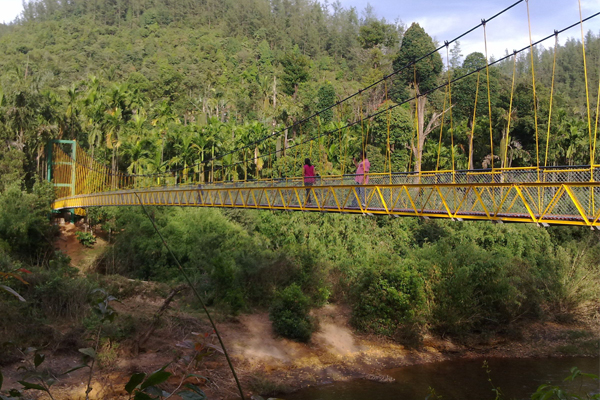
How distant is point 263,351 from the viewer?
1116cm

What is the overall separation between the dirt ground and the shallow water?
13.4 inches

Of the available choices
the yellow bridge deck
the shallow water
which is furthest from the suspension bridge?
the shallow water

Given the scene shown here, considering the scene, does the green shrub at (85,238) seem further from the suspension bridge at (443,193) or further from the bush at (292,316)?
the bush at (292,316)

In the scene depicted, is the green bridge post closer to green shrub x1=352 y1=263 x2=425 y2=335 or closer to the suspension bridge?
the suspension bridge

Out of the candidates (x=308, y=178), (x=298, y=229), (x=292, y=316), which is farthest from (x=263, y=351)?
(x=298, y=229)

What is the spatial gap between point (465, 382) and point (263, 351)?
4.13 meters

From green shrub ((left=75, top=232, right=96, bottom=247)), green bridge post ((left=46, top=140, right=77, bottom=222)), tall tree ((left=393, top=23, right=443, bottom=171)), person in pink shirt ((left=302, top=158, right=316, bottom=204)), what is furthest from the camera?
tall tree ((left=393, top=23, right=443, bottom=171))

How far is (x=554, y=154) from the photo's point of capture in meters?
19.4

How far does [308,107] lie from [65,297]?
21.6 m

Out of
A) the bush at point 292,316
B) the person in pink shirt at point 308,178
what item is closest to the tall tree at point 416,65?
the bush at point 292,316

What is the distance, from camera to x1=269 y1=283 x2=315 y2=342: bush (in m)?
11.8

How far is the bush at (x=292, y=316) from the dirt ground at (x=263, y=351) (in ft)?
0.64

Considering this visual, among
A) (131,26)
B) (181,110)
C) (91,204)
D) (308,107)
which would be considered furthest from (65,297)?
(131,26)

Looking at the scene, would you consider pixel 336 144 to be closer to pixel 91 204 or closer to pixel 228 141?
pixel 228 141
